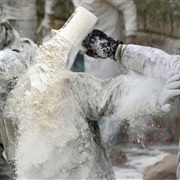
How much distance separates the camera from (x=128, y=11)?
7.21 m

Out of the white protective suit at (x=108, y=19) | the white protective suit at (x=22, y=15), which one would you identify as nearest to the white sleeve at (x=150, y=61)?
the white protective suit at (x=108, y=19)

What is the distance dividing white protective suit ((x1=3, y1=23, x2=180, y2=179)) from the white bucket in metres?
0.09

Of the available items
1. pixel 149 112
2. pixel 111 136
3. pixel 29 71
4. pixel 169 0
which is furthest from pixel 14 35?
pixel 169 0

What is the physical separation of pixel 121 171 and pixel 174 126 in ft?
2.76

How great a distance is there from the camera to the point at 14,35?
→ 5043 mm

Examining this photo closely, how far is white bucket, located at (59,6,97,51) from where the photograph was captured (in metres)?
3.18

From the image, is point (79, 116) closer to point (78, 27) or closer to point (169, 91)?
point (78, 27)

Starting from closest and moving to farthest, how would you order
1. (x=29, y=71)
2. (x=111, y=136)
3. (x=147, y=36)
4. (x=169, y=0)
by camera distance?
(x=29, y=71) → (x=111, y=136) → (x=169, y=0) → (x=147, y=36)

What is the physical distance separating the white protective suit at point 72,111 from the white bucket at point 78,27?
0.29ft

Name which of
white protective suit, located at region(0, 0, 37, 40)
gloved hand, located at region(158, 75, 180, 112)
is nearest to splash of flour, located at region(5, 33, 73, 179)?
gloved hand, located at region(158, 75, 180, 112)

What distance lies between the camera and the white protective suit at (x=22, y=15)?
855 cm

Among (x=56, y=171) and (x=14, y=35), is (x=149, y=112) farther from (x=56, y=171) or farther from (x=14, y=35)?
(x=14, y=35)

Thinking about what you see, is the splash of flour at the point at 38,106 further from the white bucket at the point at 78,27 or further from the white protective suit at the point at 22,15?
the white protective suit at the point at 22,15

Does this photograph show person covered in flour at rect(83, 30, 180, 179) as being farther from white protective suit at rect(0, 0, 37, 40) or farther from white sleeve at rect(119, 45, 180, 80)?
white protective suit at rect(0, 0, 37, 40)
